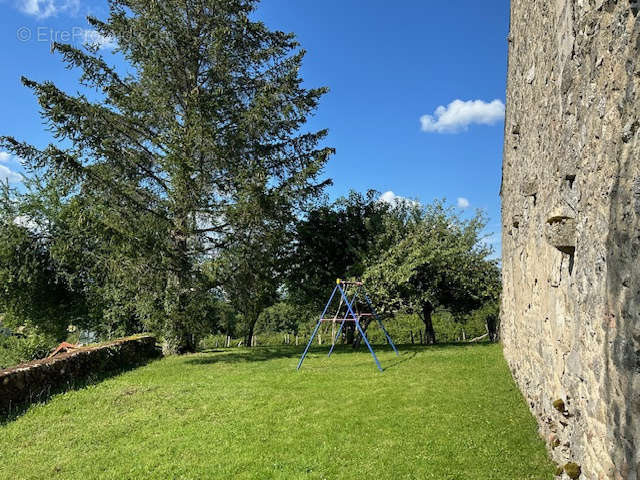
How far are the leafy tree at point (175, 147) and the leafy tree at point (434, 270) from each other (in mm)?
3411

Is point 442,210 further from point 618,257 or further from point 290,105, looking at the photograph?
point 618,257

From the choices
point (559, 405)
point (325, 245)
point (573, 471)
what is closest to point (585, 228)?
point (559, 405)

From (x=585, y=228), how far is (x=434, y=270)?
12623 millimetres

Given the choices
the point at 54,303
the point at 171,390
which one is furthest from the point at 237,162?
the point at 54,303

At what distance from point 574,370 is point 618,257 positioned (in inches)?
57.8

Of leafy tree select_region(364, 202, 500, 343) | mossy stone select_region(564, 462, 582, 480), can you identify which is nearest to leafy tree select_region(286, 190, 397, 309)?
leafy tree select_region(364, 202, 500, 343)

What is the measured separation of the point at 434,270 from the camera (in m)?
15.5

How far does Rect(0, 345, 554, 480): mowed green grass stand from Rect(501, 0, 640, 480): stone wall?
0.86 meters

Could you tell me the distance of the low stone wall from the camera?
301 inches

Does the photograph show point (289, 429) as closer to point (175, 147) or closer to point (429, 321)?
point (175, 147)

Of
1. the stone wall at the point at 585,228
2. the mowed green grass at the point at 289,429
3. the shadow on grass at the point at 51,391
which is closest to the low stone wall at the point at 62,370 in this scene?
the shadow on grass at the point at 51,391

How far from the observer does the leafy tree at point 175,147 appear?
11648mm

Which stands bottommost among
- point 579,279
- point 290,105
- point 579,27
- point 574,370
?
point 574,370

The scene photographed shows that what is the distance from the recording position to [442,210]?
16.4 meters
